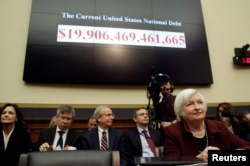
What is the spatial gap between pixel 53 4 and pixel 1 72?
1302mm

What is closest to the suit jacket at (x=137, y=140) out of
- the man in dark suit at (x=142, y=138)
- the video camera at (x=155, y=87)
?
the man in dark suit at (x=142, y=138)

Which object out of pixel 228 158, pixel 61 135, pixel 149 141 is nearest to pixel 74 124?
pixel 61 135

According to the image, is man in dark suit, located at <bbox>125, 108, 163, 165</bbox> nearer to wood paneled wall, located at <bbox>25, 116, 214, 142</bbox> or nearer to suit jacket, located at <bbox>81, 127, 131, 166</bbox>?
suit jacket, located at <bbox>81, 127, 131, 166</bbox>

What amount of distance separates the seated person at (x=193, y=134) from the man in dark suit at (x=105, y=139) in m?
0.99

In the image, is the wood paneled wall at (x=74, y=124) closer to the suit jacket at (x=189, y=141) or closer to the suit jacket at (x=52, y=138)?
the suit jacket at (x=52, y=138)

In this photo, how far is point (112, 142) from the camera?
2449mm

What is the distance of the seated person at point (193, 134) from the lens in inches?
54.8

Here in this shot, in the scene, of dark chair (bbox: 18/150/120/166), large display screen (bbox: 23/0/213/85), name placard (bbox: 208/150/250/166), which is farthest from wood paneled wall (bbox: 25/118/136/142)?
name placard (bbox: 208/150/250/166)

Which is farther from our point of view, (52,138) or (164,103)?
(164,103)

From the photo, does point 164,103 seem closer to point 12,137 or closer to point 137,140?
point 137,140

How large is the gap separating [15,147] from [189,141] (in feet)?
5.53

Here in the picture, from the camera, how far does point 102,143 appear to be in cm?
A: 244

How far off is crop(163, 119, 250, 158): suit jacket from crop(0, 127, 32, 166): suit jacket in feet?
4.94

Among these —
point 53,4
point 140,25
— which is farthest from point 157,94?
point 53,4
